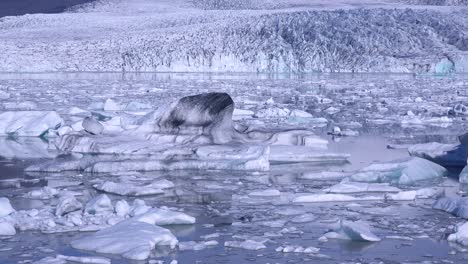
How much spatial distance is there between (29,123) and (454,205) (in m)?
5.09

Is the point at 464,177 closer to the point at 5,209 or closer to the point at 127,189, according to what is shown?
the point at 127,189

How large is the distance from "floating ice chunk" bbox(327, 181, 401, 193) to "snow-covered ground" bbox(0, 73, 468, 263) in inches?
0.4

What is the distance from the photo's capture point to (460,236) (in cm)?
307

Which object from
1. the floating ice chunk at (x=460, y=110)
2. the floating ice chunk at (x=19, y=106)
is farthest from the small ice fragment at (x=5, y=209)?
the floating ice chunk at (x=460, y=110)

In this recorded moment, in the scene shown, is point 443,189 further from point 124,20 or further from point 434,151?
point 124,20

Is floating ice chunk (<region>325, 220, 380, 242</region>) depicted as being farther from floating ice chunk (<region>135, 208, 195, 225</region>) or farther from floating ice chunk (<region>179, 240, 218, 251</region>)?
floating ice chunk (<region>135, 208, 195, 225</region>)

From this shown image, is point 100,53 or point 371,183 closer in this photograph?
point 371,183

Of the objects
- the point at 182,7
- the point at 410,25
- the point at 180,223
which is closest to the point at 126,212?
the point at 180,223

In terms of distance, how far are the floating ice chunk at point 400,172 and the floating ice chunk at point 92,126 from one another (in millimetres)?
2722

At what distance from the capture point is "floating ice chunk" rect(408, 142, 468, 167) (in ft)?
17.4

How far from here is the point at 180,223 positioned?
341 centimetres

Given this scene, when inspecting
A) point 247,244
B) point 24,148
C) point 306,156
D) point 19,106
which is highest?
point 247,244

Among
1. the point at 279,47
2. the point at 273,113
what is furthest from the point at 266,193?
the point at 279,47

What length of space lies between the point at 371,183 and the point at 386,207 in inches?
24.6
